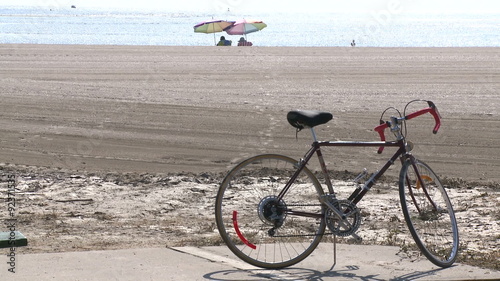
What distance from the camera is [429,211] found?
598 cm

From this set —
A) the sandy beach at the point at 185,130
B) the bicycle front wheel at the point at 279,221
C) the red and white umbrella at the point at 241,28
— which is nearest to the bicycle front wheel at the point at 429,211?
the sandy beach at the point at 185,130

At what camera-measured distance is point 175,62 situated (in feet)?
83.8

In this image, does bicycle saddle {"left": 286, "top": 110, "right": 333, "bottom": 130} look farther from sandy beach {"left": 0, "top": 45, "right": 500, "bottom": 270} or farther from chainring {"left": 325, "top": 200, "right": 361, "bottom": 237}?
sandy beach {"left": 0, "top": 45, "right": 500, "bottom": 270}

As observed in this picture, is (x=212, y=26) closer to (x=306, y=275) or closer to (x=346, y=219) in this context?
(x=346, y=219)

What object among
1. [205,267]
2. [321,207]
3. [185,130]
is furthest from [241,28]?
[205,267]

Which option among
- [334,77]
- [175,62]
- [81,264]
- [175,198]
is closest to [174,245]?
[81,264]

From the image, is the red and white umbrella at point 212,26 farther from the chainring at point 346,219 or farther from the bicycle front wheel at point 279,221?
the chainring at point 346,219

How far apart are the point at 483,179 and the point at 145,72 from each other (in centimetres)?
1370

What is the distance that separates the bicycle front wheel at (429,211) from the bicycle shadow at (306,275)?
0.92 feet

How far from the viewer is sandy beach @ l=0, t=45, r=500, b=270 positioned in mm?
7664

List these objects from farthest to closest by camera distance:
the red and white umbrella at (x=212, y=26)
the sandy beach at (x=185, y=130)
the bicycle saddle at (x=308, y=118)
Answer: the red and white umbrella at (x=212, y=26), the sandy beach at (x=185, y=130), the bicycle saddle at (x=308, y=118)

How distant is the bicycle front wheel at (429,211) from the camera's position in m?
5.75

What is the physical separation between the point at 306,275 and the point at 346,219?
1.65 feet

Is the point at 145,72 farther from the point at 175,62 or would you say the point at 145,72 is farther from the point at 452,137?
the point at 452,137
